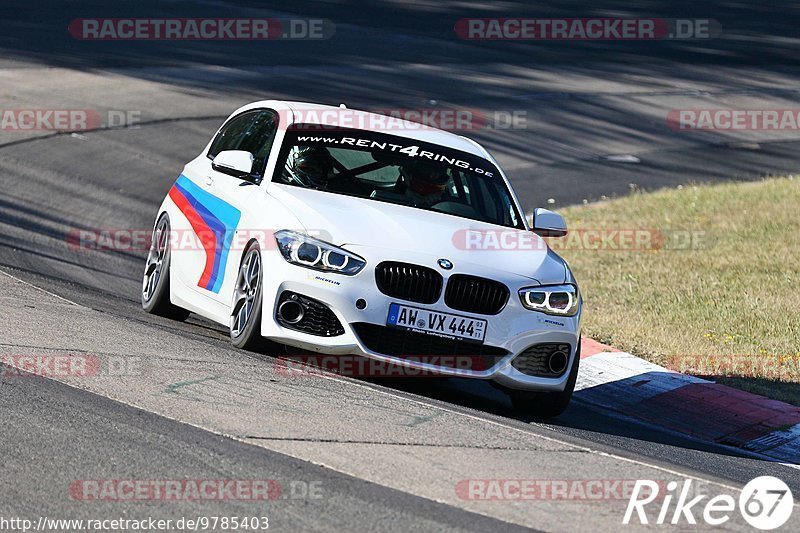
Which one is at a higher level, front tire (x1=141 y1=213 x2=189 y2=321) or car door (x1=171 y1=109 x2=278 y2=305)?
car door (x1=171 y1=109 x2=278 y2=305)

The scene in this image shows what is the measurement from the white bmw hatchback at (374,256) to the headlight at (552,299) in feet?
0.03

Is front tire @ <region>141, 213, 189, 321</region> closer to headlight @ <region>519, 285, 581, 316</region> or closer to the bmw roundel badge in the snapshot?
the bmw roundel badge

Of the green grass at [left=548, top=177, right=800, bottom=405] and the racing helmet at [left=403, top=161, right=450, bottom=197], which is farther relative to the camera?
the green grass at [left=548, top=177, right=800, bottom=405]

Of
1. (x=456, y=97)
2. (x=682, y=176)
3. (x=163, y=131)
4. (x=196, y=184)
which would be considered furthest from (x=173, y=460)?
(x=456, y=97)

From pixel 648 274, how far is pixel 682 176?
21.7 feet

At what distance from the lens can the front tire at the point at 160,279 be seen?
9875mm

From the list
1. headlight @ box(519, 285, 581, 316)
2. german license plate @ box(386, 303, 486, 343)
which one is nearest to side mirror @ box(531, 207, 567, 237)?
headlight @ box(519, 285, 581, 316)

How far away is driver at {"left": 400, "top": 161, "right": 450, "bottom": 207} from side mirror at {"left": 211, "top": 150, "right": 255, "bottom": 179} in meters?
1.02

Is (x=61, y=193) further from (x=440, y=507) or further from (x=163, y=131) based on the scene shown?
(x=440, y=507)

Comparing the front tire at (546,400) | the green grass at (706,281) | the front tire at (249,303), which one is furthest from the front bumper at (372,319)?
the green grass at (706,281)

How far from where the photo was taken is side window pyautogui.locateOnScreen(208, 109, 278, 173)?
31.0 ft

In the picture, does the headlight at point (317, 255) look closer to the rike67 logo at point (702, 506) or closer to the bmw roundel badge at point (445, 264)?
the bmw roundel badge at point (445, 264)

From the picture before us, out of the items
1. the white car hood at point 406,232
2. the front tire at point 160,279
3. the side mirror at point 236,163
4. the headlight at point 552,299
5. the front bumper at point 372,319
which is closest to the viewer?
the front bumper at point 372,319


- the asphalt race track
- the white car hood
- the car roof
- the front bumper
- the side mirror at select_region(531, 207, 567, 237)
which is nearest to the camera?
the asphalt race track
